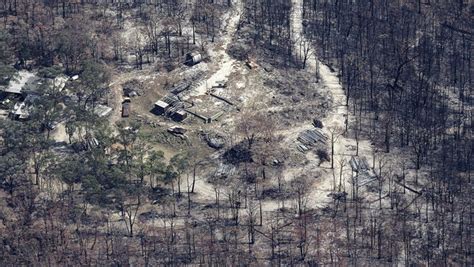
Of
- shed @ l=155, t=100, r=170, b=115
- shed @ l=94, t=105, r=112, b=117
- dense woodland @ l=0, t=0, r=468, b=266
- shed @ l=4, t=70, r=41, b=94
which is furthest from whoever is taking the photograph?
shed @ l=4, t=70, r=41, b=94

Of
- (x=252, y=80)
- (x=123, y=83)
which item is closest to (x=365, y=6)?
(x=252, y=80)

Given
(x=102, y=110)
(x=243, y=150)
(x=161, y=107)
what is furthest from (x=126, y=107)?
(x=243, y=150)

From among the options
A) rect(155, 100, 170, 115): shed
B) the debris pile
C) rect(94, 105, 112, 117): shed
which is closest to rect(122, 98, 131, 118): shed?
rect(94, 105, 112, 117): shed

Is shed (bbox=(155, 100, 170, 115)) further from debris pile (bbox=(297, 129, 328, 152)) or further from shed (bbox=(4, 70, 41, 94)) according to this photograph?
debris pile (bbox=(297, 129, 328, 152))

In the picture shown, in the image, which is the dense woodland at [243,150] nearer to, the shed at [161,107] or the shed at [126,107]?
the shed at [126,107]

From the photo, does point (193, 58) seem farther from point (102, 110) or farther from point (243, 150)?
point (243, 150)

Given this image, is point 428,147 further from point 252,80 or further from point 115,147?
point 115,147
